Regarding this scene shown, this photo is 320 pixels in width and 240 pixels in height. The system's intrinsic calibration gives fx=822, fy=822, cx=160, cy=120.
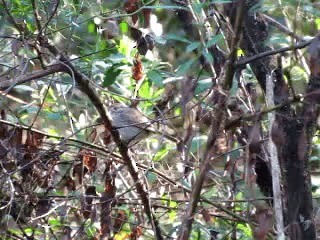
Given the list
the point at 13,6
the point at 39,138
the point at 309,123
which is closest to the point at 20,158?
the point at 39,138

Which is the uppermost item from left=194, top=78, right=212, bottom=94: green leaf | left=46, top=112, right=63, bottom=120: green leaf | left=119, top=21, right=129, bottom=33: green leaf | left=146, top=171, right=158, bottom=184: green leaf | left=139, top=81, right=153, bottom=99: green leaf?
left=119, top=21, right=129, bottom=33: green leaf

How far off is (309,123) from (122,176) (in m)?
1.16

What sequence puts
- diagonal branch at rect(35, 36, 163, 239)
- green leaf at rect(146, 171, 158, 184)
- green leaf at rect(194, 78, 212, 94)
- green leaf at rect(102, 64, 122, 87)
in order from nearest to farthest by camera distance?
diagonal branch at rect(35, 36, 163, 239), green leaf at rect(194, 78, 212, 94), green leaf at rect(102, 64, 122, 87), green leaf at rect(146, 171, 158, 184)

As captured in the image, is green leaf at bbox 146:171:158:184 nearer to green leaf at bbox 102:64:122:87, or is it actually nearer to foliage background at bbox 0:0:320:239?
foliage background at bbox 0:0:320:239

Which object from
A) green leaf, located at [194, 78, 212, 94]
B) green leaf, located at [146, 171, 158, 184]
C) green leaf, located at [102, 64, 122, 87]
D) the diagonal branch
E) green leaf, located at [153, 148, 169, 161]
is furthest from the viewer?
green leaf, located at [153, 148, 169, 161]

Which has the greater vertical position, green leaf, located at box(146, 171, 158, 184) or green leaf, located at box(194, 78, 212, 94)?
green leaf, located at box(194, 78, 212, 94)

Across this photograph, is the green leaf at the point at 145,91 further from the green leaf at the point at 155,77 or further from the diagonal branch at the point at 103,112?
the diagonal branch at the point at 103,112

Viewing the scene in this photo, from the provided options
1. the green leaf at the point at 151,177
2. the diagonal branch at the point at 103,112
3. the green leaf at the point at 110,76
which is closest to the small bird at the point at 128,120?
the green leaf at the point at 151,177

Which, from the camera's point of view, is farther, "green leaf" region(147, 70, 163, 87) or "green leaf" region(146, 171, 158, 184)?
"green leaf" region(146, 171, 158, 184)

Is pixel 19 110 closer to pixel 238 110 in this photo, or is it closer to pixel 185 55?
pixel 185 55

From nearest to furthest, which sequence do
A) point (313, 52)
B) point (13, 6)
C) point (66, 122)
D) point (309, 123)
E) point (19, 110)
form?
point (313, 52) < point (309, 123) < point (13, 6) < point (19, 110) < point (66, 122)

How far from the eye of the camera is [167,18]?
3.25 m

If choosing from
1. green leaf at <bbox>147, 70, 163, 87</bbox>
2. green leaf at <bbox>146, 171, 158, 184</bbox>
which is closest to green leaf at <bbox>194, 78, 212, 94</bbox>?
green leaf at <bbox>147, 70, 163, 87</bbox>

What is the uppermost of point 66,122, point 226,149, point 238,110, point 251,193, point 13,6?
point 13,6
